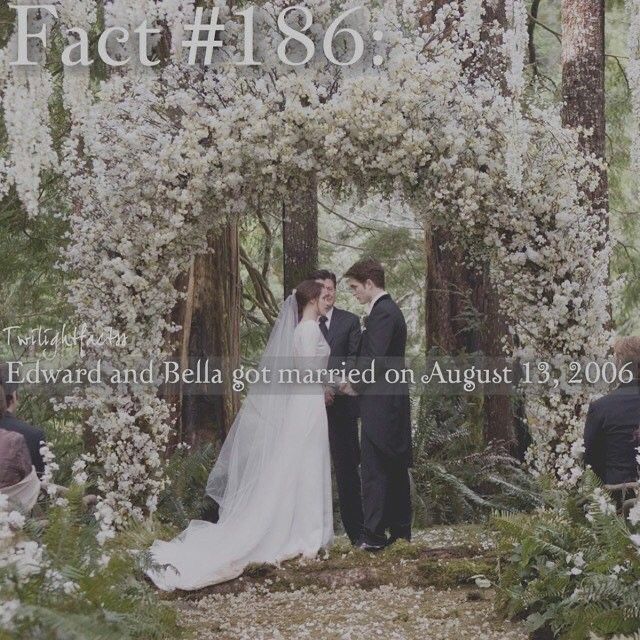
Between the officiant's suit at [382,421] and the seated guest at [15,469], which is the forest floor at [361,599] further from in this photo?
the seated guest at [15,469]

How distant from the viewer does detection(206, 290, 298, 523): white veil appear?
7.35m

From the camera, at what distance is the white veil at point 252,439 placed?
7348mm

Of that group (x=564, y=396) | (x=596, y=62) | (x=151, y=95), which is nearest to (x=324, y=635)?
(x=564, y=396)

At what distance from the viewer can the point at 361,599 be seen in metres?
6.38

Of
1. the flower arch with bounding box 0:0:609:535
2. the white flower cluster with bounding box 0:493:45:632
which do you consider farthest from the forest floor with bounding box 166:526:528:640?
the white flower cluster with bounding box 0:493:45:632

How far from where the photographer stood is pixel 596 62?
8.57m

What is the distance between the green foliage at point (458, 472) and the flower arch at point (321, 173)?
6.29ft

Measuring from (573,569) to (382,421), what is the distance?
108 inches

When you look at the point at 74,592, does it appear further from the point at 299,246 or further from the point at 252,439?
the point at 299,246

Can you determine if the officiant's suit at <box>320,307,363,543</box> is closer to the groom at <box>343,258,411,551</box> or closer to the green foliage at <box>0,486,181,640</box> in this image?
the groom at <box>343,258,411,551</box>

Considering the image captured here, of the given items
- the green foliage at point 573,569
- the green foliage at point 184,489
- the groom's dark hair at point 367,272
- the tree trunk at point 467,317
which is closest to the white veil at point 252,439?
the groom's dark hair at point 367,272

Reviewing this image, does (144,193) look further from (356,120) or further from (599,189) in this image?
(599,189)

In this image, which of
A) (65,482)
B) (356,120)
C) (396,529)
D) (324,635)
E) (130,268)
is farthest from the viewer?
(65,482)

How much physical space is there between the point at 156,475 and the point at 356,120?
2626 millimetres
